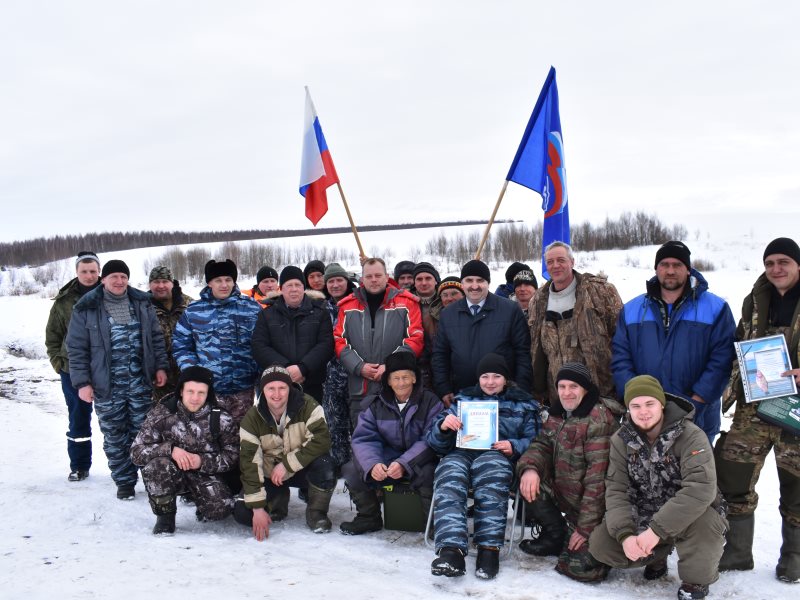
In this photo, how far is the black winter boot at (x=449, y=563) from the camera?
3.63 meters

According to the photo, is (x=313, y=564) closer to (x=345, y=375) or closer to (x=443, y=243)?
(x=345, y=375)

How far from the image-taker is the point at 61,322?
19.2 feet

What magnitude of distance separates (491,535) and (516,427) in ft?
2.91

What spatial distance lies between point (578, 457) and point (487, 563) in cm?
90

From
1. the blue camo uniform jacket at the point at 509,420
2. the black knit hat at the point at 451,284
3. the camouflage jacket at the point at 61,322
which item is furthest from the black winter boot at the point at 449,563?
the camouflage jacket at the point at 61,322

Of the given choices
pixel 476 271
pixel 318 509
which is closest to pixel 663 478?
pixel 476 271

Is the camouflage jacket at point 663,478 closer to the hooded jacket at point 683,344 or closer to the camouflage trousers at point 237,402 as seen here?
the hooded jacket at point 683,344

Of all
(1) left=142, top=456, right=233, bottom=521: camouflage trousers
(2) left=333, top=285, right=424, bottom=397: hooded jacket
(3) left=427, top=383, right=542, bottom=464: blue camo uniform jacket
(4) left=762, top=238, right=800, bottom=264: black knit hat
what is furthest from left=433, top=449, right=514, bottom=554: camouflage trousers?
(4) left=762, top=238, right=800, bottom=264: black knit hat

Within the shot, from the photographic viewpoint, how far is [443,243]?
101 feet

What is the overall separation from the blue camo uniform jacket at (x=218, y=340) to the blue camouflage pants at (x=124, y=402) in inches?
16.8

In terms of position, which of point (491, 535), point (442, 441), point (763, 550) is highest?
point (442, 441)

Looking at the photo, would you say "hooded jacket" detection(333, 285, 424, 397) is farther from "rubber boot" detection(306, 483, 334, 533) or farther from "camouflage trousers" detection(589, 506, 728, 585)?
"camouflage trousers" detection(589, 506, 728, 585)

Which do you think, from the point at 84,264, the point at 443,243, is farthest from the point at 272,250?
the point at 84,264

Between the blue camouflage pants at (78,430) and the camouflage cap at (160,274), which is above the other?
the camouflage cap at (160,274)
